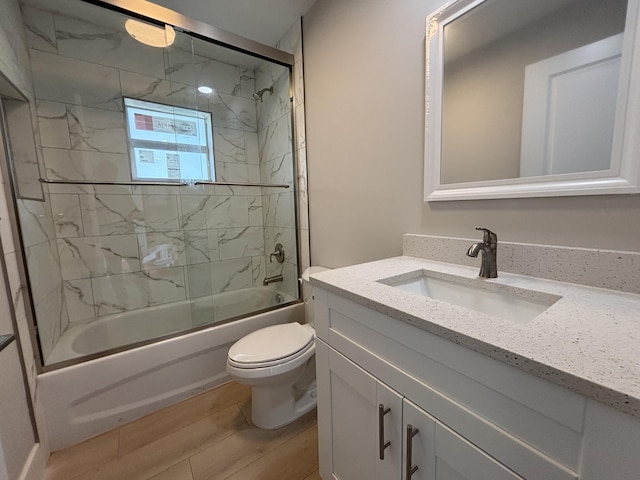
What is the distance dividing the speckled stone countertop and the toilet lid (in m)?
0.65

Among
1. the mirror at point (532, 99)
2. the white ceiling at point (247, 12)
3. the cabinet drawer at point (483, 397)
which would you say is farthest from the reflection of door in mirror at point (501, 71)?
the white ceiling at point (247, 12)

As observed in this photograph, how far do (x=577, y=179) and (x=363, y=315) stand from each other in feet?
2.51

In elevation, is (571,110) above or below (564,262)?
above

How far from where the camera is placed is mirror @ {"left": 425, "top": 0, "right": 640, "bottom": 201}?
28.9 inches

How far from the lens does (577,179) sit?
0.80 m

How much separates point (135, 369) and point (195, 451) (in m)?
0.57

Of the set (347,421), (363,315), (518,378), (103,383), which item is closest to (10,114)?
(103,383)

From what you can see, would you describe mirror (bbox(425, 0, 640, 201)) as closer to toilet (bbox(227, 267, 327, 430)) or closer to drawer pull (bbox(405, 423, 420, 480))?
drawer pull (bbox(405, 423, 420, 480))

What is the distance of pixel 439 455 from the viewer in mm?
619

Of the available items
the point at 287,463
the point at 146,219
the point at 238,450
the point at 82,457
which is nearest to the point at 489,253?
the point at 287,463

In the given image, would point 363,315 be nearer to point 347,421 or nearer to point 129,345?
point 347,421

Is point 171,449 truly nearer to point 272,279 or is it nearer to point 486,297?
point 272,279

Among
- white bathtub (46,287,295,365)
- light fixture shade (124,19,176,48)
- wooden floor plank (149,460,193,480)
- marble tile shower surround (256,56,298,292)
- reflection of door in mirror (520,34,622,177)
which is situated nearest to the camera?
reflection of door in mirror (520,34,622,177)

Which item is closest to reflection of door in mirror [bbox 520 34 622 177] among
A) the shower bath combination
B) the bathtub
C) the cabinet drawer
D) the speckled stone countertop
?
the speckled stone countertop
